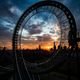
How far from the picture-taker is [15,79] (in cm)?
1457

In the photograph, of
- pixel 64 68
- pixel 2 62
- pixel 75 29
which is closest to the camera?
pixel 75 29

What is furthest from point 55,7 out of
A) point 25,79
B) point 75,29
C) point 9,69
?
point 9,69

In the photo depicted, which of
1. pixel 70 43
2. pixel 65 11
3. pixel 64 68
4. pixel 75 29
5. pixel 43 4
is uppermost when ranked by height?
pixel 43 4

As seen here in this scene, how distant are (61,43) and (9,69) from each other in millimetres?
7886

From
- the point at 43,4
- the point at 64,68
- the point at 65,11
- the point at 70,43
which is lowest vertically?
the point at 64,68

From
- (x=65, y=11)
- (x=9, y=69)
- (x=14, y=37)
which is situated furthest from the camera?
(x=9, y=69)

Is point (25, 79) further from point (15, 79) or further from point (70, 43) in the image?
point (70, 43)

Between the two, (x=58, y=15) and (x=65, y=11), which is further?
(x=58, y=15)

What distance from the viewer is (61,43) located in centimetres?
1744

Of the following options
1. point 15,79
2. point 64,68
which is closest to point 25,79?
point 15,79

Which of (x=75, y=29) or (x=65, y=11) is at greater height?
(x=65, y=11)

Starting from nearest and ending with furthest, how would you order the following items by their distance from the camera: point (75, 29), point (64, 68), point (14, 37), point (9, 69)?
point (75, 29) < point (14, 37) < point (9, 69) < point (64, 68)

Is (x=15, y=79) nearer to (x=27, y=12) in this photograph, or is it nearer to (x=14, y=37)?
(x=14, y=37)

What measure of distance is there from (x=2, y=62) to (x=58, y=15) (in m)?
17.5
